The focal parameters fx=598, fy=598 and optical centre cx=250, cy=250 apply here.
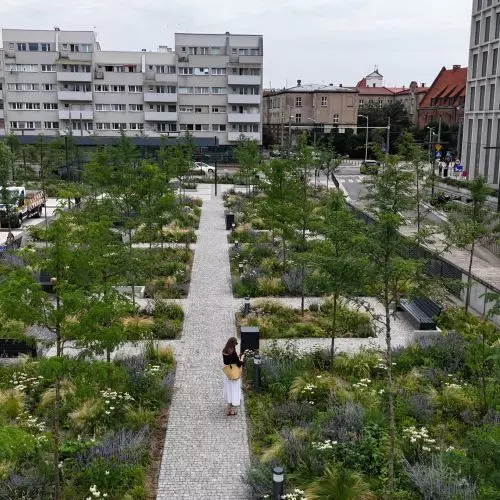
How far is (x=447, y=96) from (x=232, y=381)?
8896cm

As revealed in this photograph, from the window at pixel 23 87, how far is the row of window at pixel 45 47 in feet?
12.2

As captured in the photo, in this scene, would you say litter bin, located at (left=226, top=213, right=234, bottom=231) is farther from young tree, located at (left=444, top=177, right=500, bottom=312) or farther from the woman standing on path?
the woman standing on path

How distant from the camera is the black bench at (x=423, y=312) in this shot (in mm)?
15312

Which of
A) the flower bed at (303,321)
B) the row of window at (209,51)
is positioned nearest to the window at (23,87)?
the row of window at (209,51)

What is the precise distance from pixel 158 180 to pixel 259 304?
556 centimetres

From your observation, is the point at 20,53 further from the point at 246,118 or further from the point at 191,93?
the point at 246,118

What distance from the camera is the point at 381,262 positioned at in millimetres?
7930

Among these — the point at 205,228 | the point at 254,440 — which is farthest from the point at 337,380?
the point at 205,228

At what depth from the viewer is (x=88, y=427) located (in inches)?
400

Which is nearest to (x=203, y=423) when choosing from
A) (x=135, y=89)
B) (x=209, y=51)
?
(x=135, y=89)

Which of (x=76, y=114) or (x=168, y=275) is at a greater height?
(x=76, y=114)

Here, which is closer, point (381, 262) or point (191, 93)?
point (381, 262)

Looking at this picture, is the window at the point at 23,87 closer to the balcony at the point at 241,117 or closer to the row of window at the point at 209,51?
the row of window at the point at 209,51

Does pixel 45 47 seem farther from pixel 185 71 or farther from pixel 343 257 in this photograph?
pixel 343 257
